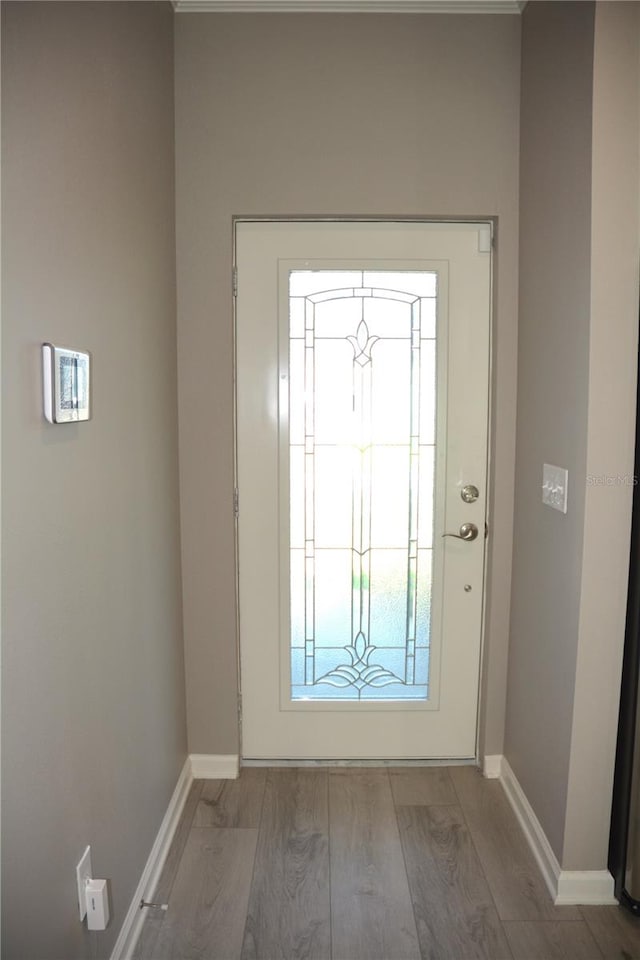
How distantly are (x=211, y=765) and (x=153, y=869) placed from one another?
0.65m

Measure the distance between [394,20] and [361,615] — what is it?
2228 mm

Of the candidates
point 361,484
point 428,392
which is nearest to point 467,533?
point 361,484

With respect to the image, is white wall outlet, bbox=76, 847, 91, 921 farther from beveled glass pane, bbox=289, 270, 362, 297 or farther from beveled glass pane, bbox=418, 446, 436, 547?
beveled glass pane, bbox=289, 270, 362, 297

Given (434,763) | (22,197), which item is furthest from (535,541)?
(22,197)

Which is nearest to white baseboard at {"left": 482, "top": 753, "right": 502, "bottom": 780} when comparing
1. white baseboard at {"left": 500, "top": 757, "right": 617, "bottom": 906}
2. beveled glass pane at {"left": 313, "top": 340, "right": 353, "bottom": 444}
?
white baseboard at {"left": 500, "top": 757, "right": 617, "bottom": 906}

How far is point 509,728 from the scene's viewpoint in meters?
2.67

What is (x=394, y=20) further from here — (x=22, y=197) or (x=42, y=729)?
(x=42, y=729)

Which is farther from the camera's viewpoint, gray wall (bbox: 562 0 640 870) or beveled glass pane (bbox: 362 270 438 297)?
beveled glass pane (bbox: 362 270 438 297)

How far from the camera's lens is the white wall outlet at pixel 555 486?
207 cm

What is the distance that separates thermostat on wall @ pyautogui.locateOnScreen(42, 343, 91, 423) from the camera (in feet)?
4.25

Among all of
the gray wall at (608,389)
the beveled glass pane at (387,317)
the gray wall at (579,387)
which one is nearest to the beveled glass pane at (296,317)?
the beveled glass pane at (387,317)

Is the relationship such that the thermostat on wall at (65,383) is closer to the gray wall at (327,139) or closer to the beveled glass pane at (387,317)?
the gray wall at (327,139)

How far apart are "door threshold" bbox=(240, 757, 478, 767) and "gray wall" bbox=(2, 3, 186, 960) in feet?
1.71

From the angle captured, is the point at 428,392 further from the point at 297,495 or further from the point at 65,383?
the point at 65,383
